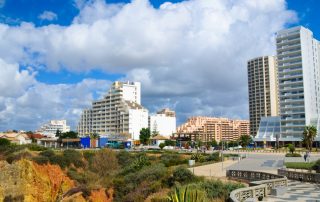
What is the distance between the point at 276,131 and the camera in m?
130

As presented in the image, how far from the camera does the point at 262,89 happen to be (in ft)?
618

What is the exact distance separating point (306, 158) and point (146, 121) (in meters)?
136

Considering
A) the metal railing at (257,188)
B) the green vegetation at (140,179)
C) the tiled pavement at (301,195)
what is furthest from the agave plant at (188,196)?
the tiled pavement at (301,195)

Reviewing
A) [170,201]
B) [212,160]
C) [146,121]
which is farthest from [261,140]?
[170,201]

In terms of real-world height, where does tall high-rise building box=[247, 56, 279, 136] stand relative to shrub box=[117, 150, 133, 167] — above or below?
above

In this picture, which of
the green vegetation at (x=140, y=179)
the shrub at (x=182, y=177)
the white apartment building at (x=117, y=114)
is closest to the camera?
the green vegetation at (x=140, y=179)

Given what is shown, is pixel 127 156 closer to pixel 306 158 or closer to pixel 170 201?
pixel 306 158

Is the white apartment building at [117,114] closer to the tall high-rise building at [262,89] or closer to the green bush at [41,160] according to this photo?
the tall high-rise building at [262,89]

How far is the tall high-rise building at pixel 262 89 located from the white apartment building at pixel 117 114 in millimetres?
61186

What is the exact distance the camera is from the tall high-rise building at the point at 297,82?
121 m

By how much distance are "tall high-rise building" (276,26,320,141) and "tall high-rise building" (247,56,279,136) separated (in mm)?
53713

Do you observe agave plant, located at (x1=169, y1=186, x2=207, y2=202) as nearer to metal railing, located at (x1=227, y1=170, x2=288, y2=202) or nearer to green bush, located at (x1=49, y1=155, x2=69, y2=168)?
metal railing, located at (x1=227, y1=170, x2=288, y2=202)

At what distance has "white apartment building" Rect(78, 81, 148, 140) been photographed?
170250 mm

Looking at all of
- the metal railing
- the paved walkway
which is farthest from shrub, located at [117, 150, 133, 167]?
the metal railing
